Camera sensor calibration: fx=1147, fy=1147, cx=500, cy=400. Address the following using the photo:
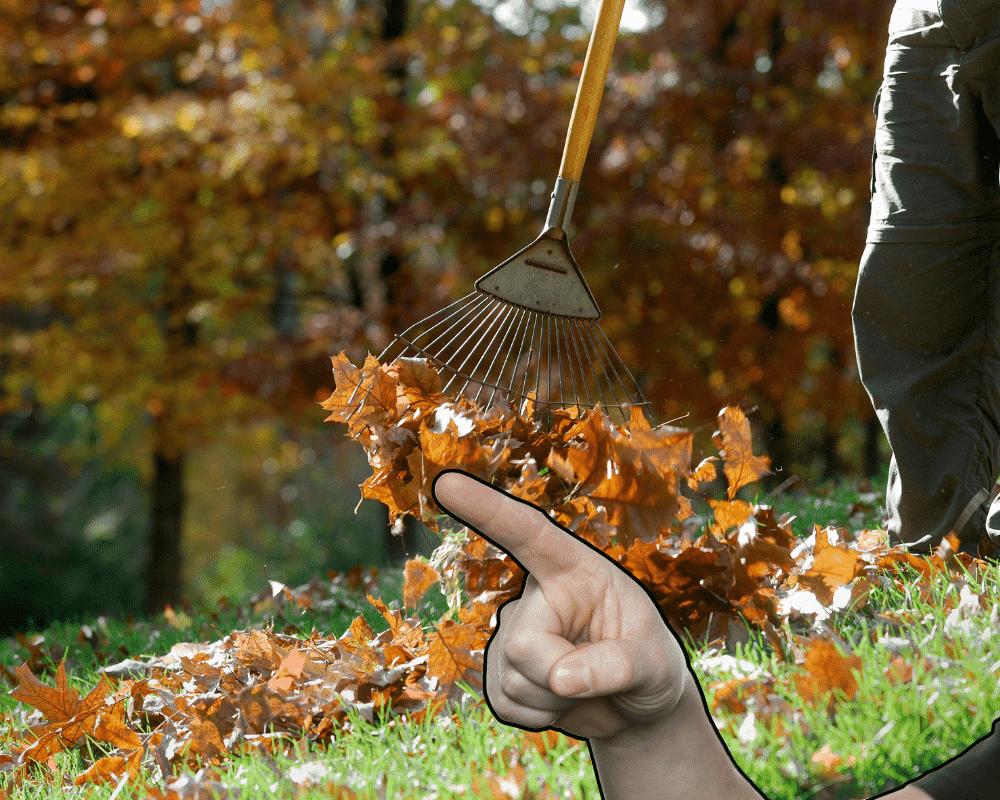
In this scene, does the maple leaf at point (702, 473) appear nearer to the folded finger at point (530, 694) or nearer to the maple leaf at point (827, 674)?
the maple leaf at point (827, 674)

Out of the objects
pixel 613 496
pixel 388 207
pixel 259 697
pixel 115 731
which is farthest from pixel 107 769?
pixel 388 207

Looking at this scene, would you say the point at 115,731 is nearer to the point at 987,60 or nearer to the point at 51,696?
the point at 51,696

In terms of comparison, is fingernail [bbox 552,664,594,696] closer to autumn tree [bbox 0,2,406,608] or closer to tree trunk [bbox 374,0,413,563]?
tree trunk [bbox 374,0,413,563]

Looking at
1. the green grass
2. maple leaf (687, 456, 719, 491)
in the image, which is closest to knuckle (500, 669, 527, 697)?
the green grass

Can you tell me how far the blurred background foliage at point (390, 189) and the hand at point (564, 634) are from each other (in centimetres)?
612

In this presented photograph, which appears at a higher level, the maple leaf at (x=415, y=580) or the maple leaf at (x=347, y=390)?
the maple leaf at (x=347, y=390)

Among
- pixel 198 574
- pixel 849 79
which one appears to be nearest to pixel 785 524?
pixel 849 79

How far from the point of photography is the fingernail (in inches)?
52.7

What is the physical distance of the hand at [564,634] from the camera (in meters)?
1.39

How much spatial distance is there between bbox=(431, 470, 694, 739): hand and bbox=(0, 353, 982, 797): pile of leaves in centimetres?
67

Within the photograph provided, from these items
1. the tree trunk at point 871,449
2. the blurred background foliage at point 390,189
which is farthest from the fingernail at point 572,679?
the tree trunk at point 871,449

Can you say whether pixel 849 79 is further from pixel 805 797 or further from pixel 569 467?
pixel 805 797

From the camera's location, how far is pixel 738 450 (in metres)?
2.32

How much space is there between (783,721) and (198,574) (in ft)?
69.1
